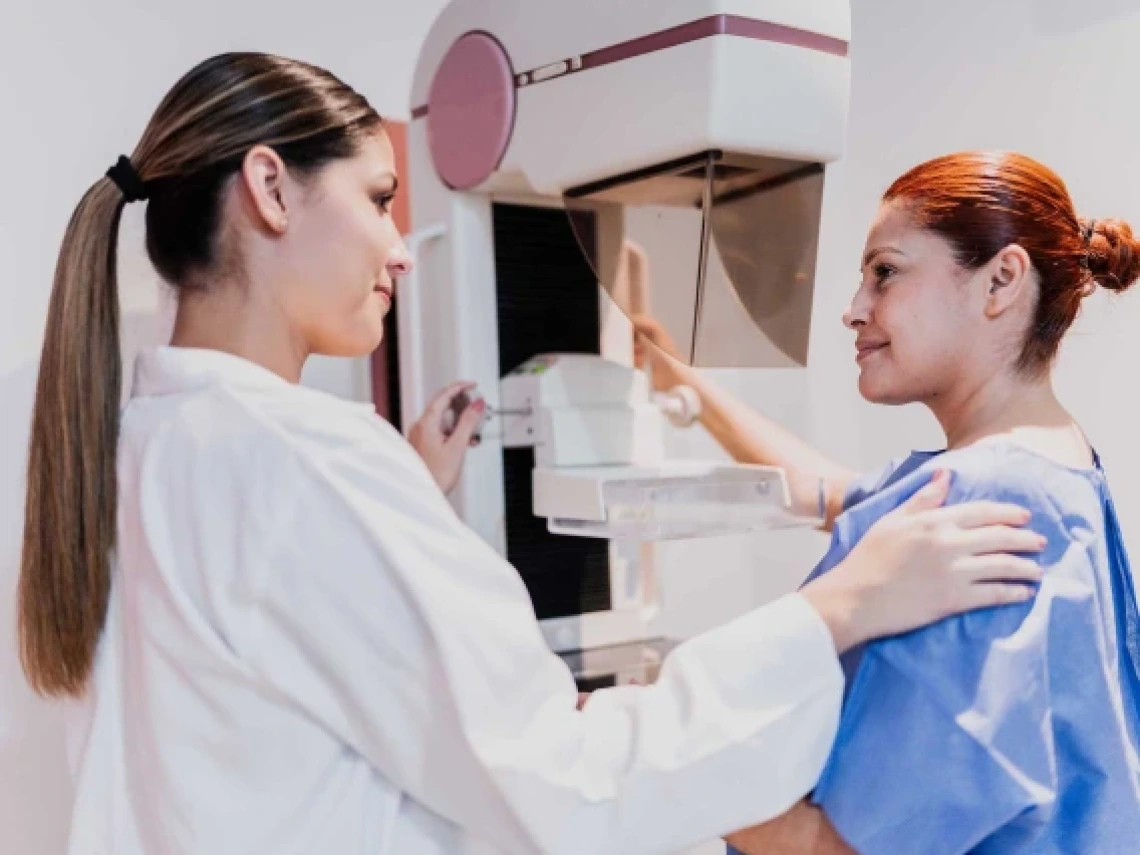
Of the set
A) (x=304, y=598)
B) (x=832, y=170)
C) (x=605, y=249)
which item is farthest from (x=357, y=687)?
(x=832, y=170)

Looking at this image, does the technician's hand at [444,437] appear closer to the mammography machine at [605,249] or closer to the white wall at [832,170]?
the mammography machine at [605,249]


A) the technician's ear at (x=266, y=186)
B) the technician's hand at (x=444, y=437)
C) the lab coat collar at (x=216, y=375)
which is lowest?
the technician's hand at (x=444, y=437)

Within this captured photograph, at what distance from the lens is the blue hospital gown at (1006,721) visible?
955mm

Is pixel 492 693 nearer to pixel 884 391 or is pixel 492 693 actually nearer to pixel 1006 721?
pixel 1006 721

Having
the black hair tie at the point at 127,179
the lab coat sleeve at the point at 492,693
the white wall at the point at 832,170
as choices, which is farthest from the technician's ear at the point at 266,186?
the white wall at the point at 832,170

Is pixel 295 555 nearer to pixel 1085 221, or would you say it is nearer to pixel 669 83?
pixel 669 83

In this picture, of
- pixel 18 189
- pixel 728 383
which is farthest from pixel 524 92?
pixel 728 383

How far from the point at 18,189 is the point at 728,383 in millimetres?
1336

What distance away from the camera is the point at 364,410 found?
0.99 m

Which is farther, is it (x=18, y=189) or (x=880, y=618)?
(x=18, y=189)

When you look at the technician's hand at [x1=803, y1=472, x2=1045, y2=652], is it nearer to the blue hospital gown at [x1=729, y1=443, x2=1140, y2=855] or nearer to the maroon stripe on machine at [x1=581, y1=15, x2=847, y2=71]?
the blue hospital gown at [x1=729, y1=443, x2=1140, y2=855]

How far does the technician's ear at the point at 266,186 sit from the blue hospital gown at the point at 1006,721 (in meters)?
0.65

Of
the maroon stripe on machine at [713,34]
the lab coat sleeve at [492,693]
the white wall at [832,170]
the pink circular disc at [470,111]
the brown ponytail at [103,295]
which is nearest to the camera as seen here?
the lab coat sleeve at [492,693]

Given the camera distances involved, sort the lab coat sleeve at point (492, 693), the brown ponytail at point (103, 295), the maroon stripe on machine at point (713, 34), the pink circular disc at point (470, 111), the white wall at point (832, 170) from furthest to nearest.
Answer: the white wall at point (832, 170)
the pink circular disc at point (470, 111)
the maroon stripe on machine at point (713, 34)
the brown ponytail at point (103, 295)
the lab coat sleeve at point (492, 693)
